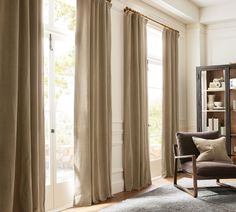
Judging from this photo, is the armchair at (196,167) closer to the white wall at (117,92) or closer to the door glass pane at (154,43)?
the white wall at (117,92)

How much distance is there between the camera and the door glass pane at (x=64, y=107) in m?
4.28

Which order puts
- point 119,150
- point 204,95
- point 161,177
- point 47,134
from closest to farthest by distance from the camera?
point 47,134
point 119,150
point 161,177
point 204,95

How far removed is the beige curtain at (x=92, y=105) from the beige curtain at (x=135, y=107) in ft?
1.74

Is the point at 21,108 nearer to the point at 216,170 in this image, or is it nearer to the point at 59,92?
the point at 59,92

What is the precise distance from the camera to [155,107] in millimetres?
6348

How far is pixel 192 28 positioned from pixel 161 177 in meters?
3.07

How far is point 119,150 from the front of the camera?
17.0 feet

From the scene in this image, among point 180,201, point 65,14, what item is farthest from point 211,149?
point 65,14

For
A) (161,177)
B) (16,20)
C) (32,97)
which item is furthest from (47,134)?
(161,177)

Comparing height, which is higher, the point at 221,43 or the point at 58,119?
the point at 221,43

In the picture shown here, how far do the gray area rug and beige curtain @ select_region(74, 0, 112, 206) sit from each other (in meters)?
0.40

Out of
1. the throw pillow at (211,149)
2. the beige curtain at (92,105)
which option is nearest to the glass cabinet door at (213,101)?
the throw pillow at (211,149)

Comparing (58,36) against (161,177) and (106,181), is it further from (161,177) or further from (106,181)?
(161,177)

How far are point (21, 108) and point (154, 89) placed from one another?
3337 millimetres
